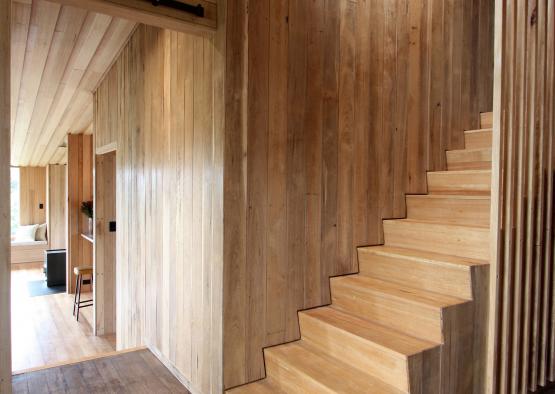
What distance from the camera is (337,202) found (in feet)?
7.95

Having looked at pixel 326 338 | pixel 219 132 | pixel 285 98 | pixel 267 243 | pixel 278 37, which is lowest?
pixel 326 338

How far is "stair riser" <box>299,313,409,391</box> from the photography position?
1.73m

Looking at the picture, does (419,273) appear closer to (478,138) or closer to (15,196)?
(478,138)

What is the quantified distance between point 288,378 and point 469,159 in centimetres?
197

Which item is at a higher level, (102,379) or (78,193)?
(78,193)

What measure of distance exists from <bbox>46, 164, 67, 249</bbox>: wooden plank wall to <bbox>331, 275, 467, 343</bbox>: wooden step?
8.26 meters

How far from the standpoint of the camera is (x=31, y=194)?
1045 centimetres

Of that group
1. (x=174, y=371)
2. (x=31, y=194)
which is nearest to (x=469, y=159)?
(x=174, y=371)

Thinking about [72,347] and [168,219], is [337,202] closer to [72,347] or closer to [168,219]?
[168,219]

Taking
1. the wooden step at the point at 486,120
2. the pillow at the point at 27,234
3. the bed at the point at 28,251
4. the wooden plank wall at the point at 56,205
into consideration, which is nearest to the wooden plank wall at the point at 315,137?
the wooden step at the point at 486,120

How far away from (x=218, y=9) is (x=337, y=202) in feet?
4.14

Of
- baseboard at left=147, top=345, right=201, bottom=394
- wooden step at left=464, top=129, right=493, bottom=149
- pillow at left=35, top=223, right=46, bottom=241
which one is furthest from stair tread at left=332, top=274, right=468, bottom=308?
pillow at left=35, top=223, right=46, bottom=241

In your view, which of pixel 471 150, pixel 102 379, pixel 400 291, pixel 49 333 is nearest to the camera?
pixel 400 291

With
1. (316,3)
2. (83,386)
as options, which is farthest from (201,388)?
(316,3)
